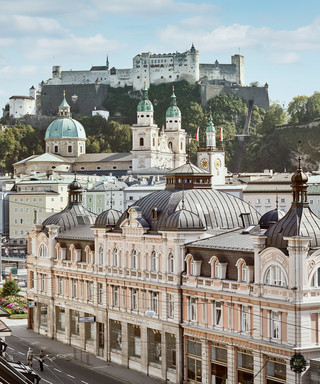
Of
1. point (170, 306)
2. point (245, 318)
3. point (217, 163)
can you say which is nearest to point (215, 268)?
point (245, 318)

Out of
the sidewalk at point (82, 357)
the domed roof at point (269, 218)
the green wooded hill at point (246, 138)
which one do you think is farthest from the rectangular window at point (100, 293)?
the green wooded hill at point (246, 138)

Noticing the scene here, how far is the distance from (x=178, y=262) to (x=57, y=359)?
37.3ft

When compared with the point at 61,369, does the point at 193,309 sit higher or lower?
higher

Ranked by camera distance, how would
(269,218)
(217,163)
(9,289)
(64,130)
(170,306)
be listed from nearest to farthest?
(170,306)
(269,218)
(9,289)
(217,163)
(64,130)

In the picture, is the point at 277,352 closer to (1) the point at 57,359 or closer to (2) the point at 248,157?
(1) the point at 57,359

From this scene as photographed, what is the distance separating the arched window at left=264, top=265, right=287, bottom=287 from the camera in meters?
40.3

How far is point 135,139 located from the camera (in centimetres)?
16688

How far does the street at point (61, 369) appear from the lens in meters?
48.6

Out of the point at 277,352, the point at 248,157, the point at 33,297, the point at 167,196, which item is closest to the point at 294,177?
the point at 277,352

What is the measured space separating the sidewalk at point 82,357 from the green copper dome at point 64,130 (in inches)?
4592

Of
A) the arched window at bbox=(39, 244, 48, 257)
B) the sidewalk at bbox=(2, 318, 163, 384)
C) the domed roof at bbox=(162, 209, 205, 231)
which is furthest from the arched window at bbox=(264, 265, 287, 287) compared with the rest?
the arched window at bbox=(39, 244, 48, 257)

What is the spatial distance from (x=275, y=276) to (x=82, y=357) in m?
18.4

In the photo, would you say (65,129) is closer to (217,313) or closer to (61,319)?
(61,319)

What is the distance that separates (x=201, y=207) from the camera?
53.6m
